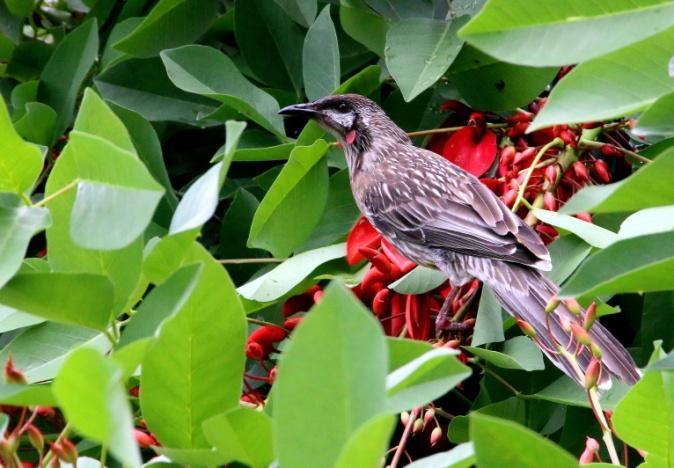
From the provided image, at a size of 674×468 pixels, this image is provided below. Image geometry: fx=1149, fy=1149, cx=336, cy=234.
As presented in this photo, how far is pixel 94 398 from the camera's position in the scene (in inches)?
49.4

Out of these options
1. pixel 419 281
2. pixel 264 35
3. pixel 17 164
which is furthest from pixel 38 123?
pixel 17 164

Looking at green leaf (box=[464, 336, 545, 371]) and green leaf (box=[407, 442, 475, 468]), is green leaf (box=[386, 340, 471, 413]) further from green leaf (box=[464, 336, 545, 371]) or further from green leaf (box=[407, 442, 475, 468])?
green leaf (box=[464, 336, 545, 371])

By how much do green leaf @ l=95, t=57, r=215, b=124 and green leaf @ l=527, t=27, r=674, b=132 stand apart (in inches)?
89.3

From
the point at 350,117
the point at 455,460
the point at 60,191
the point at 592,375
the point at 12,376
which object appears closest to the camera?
the point at 455,460

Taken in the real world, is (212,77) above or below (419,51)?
below

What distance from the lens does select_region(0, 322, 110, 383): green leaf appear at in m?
2.42

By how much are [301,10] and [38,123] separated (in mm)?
926

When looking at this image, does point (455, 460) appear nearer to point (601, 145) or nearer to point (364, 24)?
point (601, 145)

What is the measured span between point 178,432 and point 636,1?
95cm

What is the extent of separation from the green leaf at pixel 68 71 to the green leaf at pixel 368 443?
2.78 metres

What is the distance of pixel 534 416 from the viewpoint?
301 cm

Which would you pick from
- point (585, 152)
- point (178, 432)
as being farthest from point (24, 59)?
point (178, 432)

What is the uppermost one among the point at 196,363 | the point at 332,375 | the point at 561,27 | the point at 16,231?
the point at 561,27

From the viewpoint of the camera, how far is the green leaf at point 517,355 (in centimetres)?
262
